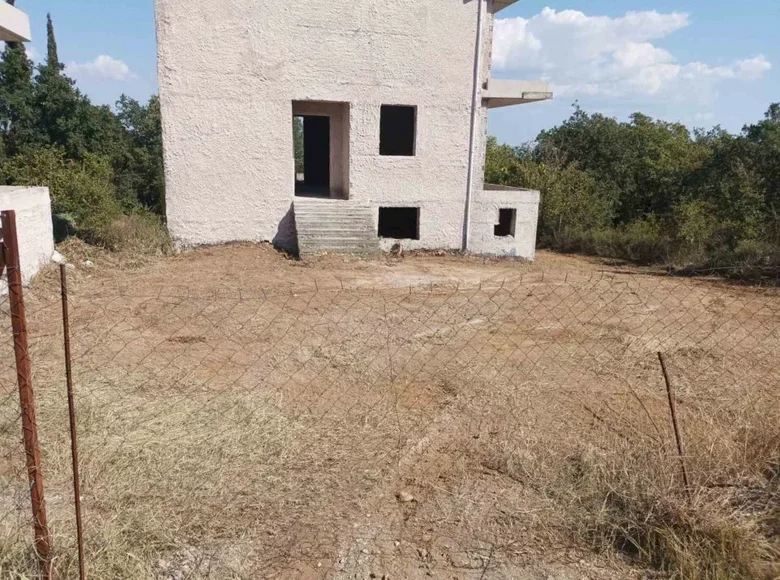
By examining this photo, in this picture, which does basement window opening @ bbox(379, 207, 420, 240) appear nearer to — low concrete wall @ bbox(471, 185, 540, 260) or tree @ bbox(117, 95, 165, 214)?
low concrete wall @ bbox(471, 185, 540, 260)

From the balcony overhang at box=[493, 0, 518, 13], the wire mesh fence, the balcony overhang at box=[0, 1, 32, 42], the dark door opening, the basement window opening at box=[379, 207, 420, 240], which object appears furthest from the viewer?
the dark door opening

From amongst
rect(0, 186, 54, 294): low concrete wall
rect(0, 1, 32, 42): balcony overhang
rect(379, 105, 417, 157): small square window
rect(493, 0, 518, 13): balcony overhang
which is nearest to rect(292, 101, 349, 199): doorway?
rect(379, 105, 417, 157): small square window

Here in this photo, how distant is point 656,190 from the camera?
69.9ft

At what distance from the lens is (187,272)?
1152cm

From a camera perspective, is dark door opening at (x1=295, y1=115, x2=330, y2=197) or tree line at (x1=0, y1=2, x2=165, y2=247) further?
tree line at (x1=0, y1=2, x2=165, y2=247)

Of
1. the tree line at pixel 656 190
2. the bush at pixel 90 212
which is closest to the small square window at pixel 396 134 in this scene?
the tree line at pixel 656 190

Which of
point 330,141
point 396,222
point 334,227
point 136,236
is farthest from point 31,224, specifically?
point 396,222

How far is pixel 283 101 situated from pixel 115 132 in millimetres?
13961

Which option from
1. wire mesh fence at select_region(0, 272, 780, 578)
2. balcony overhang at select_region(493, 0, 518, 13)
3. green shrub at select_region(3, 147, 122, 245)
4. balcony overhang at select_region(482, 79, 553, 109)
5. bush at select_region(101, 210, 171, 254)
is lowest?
wire mesh fence at select_region(0, 272, 780, 578)

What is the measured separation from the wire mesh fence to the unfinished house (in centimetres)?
566

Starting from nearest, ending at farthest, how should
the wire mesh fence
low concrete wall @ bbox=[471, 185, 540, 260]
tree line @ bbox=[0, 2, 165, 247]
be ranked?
the wire mesh fence
low concrete wall @ bbox=[471, 185, 540, 260]
tree line @ bbox=[0, 2, 165, 247]

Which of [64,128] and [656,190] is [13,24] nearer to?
[64,128]

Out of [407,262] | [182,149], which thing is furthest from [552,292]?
[182,149]

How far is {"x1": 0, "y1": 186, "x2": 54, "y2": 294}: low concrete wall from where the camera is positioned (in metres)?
9.24
